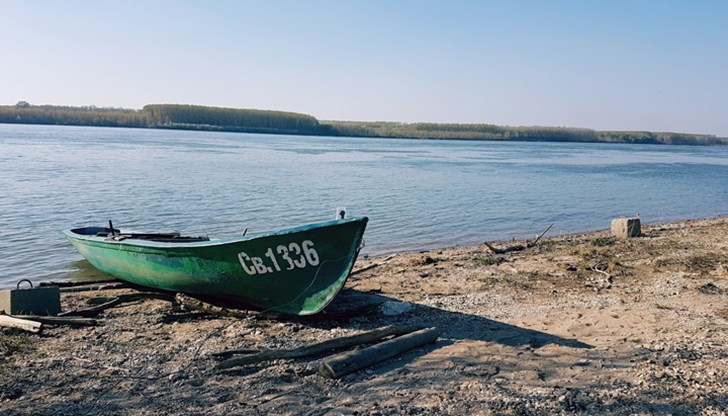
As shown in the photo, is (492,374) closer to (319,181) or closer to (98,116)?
(319,181)

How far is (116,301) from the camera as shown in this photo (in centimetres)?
886

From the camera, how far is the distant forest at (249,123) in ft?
342

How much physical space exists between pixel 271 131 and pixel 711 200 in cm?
9744

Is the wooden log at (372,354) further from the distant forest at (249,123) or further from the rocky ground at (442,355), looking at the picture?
the distant forest at (249,123)

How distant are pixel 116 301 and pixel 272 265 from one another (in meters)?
2.72

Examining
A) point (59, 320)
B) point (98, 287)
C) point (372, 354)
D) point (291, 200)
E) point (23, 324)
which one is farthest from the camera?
point (291, 200)

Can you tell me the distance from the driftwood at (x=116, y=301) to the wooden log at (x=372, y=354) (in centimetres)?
413

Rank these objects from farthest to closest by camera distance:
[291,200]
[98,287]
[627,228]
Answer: [291,200], [627,228], [98,287]

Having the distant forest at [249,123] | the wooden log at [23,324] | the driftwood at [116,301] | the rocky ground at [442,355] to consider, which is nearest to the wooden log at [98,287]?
the rocky ground at [442,355]

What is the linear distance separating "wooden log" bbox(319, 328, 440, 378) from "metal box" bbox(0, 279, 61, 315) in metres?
4.39

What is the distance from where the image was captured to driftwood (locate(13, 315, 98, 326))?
7469 mm

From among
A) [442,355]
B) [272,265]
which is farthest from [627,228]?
[272,265]

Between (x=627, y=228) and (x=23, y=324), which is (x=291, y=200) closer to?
(x=627, y=228)

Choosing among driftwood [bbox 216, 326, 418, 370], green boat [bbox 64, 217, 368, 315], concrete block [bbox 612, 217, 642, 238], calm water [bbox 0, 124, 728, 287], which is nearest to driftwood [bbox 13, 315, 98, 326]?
green boat [bbox 64, 217, 368, 315]
